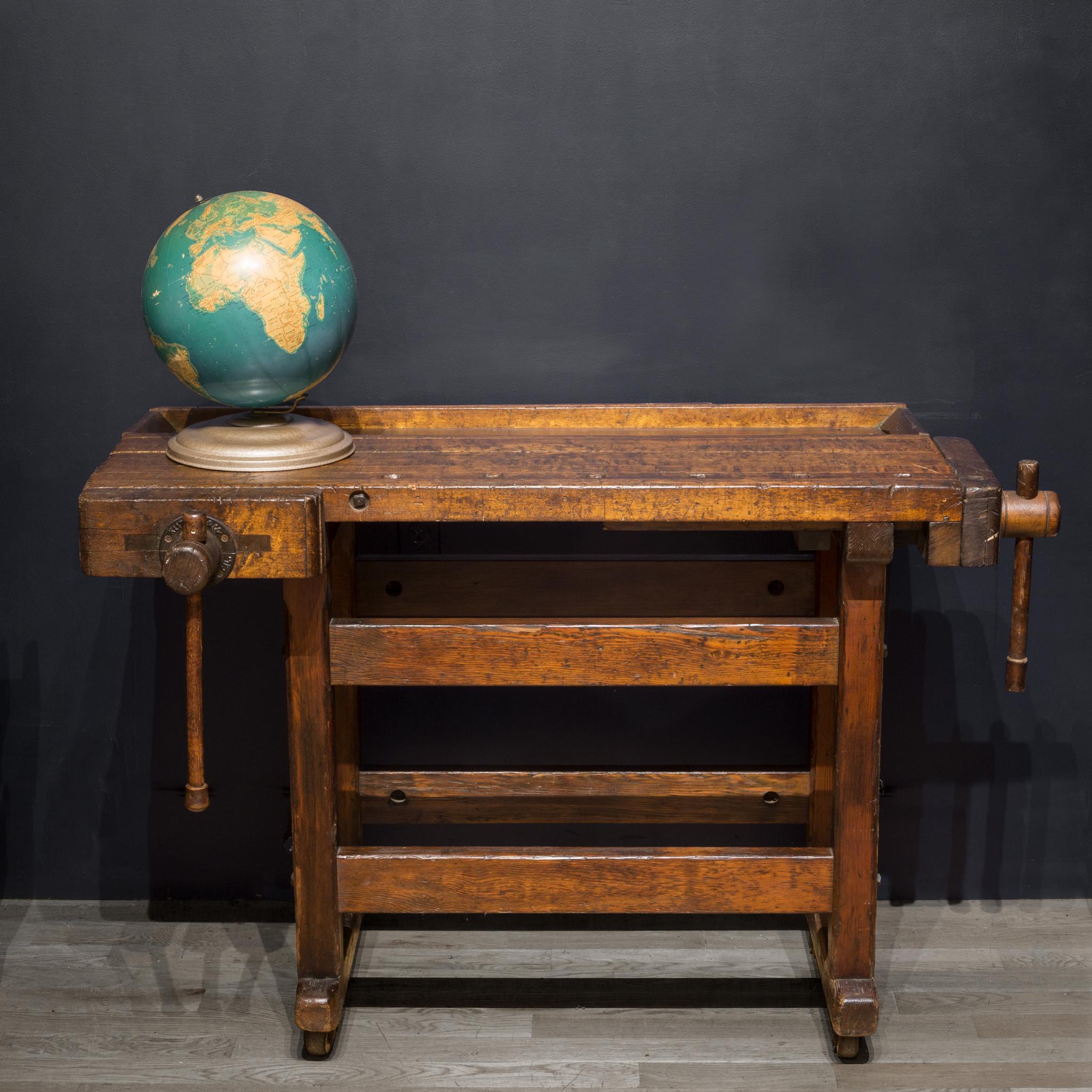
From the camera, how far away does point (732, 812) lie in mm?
2818

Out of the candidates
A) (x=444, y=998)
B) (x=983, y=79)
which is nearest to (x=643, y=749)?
(x=444, y=998)

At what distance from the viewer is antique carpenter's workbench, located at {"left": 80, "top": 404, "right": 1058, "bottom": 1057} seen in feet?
7.14

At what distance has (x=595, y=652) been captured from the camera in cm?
232

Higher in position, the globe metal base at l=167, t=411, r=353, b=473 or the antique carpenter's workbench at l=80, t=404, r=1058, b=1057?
the globe metal base at l=167, t=411, r=353, b=473

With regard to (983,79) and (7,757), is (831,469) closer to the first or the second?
(983,79)

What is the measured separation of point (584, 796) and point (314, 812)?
60 cm

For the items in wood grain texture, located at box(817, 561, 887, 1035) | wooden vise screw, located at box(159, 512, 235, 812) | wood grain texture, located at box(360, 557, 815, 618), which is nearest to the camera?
wooden vise screw, located at box(159, 512, 235, 812)

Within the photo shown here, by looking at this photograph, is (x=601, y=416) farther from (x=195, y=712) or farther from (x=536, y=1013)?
(x=536, y=1013)

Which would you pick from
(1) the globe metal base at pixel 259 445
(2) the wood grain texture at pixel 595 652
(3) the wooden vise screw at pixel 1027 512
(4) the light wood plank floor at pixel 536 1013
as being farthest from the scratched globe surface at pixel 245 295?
(4) the light wood plank floor at pixel 536 1013

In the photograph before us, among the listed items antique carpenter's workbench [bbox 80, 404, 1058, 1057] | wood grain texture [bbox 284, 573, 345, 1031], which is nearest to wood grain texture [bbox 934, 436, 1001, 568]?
antique carpenter's workbench [bbox 80, 404, 1058, 1057]

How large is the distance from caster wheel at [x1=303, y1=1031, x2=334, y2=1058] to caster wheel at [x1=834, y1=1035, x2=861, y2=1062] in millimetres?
906

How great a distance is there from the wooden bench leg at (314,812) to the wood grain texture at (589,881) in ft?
0.16

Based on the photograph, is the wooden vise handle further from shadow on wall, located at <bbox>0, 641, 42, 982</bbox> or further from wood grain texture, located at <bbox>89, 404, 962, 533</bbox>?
shadow on wall, located at <bbox>0, 641, 42, 982</bbox>

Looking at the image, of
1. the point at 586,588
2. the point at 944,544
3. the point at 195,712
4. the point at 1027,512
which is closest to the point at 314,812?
the point at 195,712
